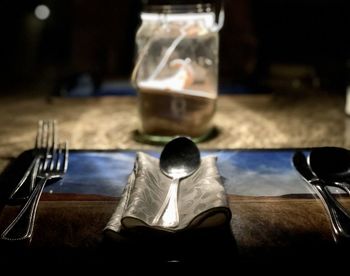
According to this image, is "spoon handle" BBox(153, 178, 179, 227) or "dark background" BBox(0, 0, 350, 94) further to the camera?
"dark background" BBox(0, 0, 350, 94)

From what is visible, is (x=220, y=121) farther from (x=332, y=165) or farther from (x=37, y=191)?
(x=37, y=191)

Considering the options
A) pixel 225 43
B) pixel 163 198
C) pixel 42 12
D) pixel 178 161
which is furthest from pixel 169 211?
pixel 42 12

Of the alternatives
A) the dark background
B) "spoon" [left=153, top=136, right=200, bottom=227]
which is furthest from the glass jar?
the dark background

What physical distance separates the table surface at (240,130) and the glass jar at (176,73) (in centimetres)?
5

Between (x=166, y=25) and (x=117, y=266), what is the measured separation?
1.66 ft

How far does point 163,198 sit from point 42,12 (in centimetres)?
249

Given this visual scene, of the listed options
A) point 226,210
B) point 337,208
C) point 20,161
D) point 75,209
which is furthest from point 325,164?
point 20,161

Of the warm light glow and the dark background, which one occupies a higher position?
the warm light glow

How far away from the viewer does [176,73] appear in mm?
859

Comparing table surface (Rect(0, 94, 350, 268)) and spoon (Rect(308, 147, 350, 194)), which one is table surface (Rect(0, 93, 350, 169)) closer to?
table surface (Rect(0, 94, 350, 268))

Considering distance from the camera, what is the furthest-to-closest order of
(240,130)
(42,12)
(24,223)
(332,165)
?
(42,12), (240,130), (332,165), (24,223)

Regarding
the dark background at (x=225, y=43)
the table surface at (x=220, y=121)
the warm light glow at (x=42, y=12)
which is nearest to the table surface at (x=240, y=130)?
the table surface at (x=220, y=121)

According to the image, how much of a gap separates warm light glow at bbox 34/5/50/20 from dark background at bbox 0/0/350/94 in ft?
0.10

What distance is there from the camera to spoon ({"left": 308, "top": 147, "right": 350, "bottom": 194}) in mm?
627
